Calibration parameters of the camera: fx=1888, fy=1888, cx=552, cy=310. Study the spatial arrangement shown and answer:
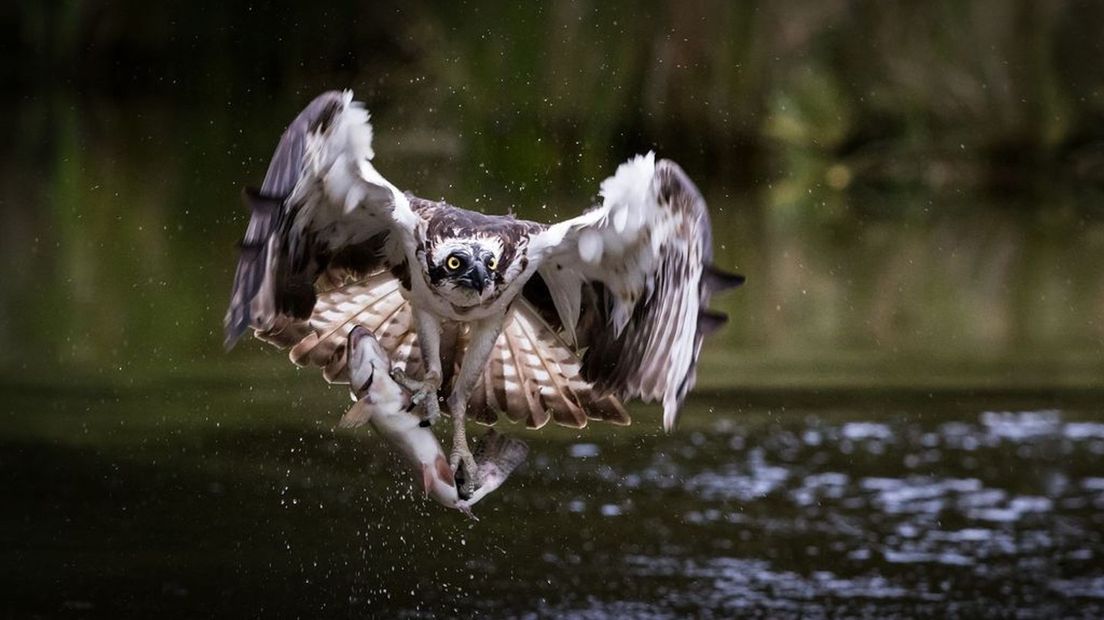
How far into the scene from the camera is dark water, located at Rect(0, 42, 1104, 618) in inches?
283

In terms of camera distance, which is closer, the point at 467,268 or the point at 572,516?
the point at 467,268

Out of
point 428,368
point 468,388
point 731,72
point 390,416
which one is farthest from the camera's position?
point 731,72

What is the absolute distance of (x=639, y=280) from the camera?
19.7ft

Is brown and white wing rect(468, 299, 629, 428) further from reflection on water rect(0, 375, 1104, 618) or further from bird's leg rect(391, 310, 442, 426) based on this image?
reflection on water rect(0, 375, 1104, 618)

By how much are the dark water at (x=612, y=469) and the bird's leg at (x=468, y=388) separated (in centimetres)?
41

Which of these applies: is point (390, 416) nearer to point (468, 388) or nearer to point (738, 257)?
point (468, 388)

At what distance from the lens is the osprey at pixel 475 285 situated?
18.1 feet

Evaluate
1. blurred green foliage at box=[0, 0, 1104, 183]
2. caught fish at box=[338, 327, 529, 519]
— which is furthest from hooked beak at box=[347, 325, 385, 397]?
blurred green foliage at box=[0, 0, 1104, 183]

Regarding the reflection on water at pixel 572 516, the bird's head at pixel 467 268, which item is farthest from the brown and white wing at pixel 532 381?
the bird's head at pixel 467 268

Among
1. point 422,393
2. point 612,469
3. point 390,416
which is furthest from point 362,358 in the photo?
point 612,469

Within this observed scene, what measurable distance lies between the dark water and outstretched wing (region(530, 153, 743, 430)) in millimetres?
887

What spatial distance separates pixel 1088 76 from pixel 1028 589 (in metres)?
16.8

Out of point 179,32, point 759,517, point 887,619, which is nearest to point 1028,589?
point 887,619

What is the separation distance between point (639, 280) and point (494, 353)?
0.84m
